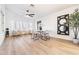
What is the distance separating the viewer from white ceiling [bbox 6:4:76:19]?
322cm

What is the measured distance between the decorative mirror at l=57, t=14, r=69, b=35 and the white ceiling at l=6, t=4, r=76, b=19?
362 mm

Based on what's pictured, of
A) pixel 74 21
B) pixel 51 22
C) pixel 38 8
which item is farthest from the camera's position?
pixel 74 21

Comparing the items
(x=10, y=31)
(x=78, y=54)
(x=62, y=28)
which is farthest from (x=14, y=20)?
(x=78, y=54)

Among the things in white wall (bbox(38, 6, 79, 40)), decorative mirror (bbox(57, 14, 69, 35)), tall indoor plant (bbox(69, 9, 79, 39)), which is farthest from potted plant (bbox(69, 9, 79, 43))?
white wall (bbox(38, 6, 79, 40))

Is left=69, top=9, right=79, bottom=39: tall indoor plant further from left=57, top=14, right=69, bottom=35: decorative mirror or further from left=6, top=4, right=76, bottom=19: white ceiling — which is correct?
left=6, top=4, right=76, bottom=19: white ceiling

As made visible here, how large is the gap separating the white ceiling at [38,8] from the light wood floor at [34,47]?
82cm

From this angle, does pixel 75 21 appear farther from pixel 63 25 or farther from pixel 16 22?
pixel 16 22

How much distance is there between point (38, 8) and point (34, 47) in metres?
1.26

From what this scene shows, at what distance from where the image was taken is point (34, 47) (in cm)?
337

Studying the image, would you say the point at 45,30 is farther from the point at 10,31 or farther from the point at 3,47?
the point at 3,47

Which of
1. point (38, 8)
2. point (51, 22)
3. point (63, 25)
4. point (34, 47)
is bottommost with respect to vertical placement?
point (34, 47)

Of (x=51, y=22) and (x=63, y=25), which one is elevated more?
(x=51, y=22)

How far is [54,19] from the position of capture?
12.2 feet

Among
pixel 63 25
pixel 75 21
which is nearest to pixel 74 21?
pixel 75 21
